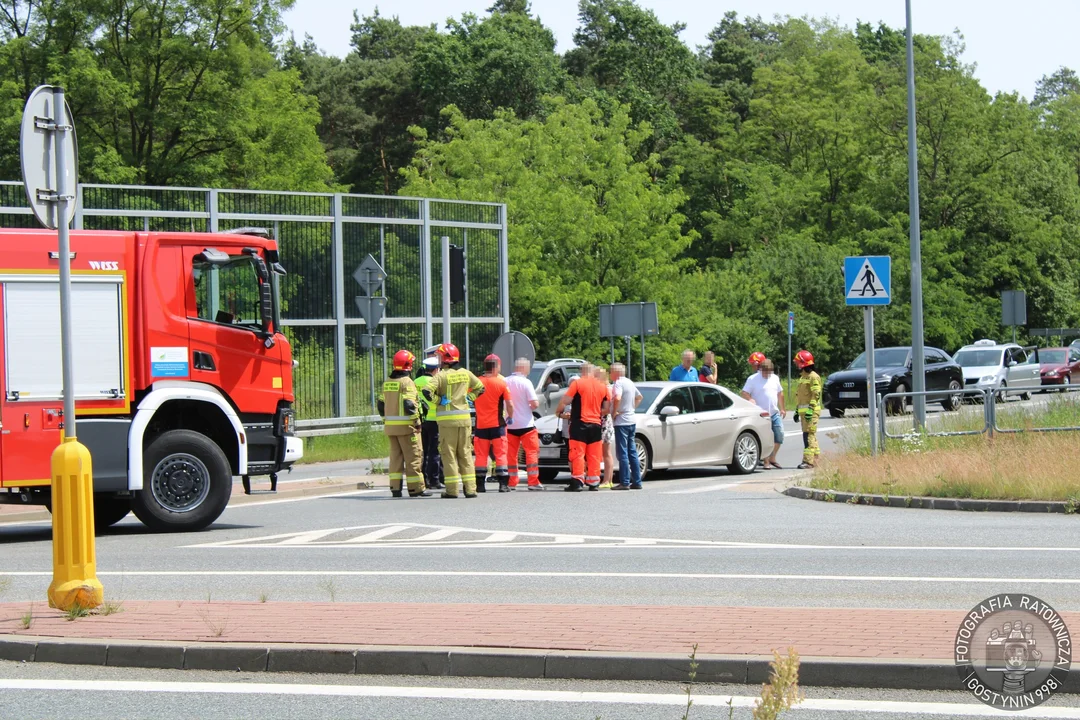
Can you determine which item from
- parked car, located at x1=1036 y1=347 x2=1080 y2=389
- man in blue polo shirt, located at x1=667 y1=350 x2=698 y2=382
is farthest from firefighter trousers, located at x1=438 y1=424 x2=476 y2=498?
parked car, located at x1=1036 y1=347 x2=1080 y2=389

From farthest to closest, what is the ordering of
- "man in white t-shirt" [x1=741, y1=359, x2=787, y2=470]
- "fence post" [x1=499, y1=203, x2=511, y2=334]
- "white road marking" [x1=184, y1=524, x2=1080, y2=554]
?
"fence post" [x1=499, y1=203, x2=511, y2=334] → "man in white t-shirt" [x1=741, y1=359, x2=787, y2=470] → "white road marking" [x1=184, y1=524, x2=1080, y2=554]

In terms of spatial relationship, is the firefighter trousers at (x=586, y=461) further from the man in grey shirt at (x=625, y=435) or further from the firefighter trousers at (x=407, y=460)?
the firefighter trousers at (x=407, y=460)

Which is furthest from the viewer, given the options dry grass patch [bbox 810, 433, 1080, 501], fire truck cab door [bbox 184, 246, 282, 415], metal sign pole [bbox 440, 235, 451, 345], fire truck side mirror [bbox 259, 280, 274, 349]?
metal sign pole [bbox 440, 235, 451, 345]

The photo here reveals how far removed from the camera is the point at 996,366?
1644 inches

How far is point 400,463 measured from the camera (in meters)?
18.0

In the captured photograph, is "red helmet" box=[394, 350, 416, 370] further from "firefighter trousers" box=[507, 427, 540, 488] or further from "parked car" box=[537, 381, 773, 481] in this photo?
"parked car" box=[537, 381, 773, 481]

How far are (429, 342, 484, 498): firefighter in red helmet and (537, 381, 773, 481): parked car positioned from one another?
7.79ft

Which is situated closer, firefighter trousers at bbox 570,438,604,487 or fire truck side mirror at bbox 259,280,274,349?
fire truck side mirror at bbox 259,280,274,349

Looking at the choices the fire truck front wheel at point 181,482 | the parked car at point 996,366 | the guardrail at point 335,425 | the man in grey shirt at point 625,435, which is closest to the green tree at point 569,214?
the parked car at point 996,366

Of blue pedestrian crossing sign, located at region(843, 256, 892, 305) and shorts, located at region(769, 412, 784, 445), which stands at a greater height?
blue pedestrian crossing sign, located at region(843, 256, 892, 305)

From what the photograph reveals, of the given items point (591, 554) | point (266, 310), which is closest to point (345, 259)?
point (266, 310)

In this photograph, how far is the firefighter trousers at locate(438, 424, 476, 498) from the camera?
57.8 ft

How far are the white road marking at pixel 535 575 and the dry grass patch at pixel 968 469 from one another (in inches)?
237

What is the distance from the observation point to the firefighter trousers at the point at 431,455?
737 inches
